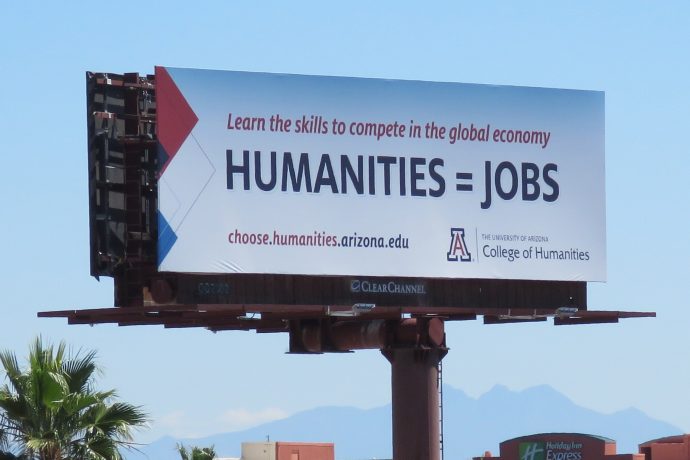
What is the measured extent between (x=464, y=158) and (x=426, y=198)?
127 cm

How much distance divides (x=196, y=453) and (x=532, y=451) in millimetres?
12530

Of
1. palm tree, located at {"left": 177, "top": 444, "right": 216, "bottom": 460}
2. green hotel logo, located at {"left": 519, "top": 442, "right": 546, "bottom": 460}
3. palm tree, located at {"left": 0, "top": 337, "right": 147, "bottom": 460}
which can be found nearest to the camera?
palm tree, located at {"left": 0, "top": 337, "right": 147, "bottom": 460}

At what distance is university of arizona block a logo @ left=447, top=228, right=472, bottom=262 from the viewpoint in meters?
38.5

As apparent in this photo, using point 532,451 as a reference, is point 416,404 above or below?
above

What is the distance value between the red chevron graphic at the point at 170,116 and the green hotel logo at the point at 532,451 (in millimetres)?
33824

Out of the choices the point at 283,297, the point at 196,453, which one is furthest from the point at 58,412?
the point at 196,453

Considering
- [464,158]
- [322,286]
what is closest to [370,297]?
[322,286]

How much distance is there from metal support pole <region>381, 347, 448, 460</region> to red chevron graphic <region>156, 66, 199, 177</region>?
283 inches

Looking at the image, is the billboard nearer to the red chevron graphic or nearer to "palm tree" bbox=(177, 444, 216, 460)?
the red chevron graphic

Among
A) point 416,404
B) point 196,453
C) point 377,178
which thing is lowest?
point 196,453

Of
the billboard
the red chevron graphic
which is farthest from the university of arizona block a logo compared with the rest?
the red chevron graphic

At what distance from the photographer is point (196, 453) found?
6544cm

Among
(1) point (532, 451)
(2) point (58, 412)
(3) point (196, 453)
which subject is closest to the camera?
(2) point (58, 412)

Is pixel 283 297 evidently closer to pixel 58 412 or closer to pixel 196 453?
pixel 58 412
